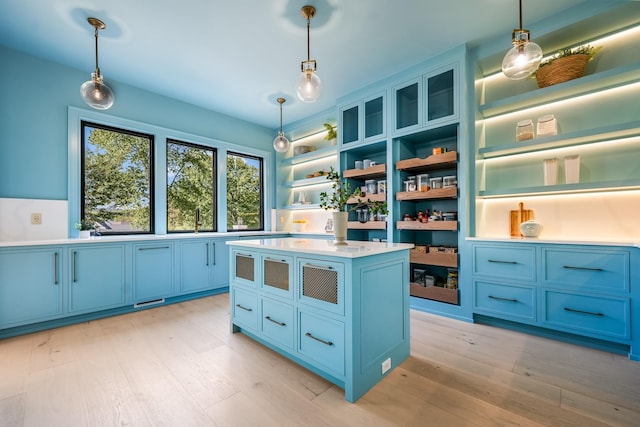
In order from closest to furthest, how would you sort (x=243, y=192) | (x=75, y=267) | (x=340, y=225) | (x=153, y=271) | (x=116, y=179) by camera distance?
1. (x=340, y=225)
2. (x=75, y=267)
3. (x=153, y=271)
4. (x=116, y=179)
5. (x=243, y=192)

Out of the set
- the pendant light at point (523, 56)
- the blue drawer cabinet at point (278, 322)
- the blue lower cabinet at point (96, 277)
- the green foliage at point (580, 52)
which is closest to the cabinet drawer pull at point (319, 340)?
the blue drawer cabinet at point (278, 322)

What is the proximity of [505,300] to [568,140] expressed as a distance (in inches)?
65.8

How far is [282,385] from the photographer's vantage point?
1.79 m

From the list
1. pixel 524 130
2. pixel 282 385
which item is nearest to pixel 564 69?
pixel 524 130

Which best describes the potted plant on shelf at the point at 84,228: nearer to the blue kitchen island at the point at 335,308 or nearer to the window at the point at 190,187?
the window at the point at 190,187

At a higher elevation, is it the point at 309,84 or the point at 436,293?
the point at 309,84

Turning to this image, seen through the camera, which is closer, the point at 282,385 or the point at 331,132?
the point at 282,385

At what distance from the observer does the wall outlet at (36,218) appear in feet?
9.62

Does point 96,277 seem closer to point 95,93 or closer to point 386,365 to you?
point 95,93

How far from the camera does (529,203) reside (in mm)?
2994

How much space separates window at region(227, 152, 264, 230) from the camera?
4.91 metres

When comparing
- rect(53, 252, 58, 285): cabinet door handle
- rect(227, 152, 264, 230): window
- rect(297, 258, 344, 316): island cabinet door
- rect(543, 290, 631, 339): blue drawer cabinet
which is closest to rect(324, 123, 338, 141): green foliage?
rect(227, 152, 264, 230): window

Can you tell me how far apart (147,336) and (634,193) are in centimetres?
472

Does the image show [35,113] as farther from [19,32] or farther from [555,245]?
[555,245]
